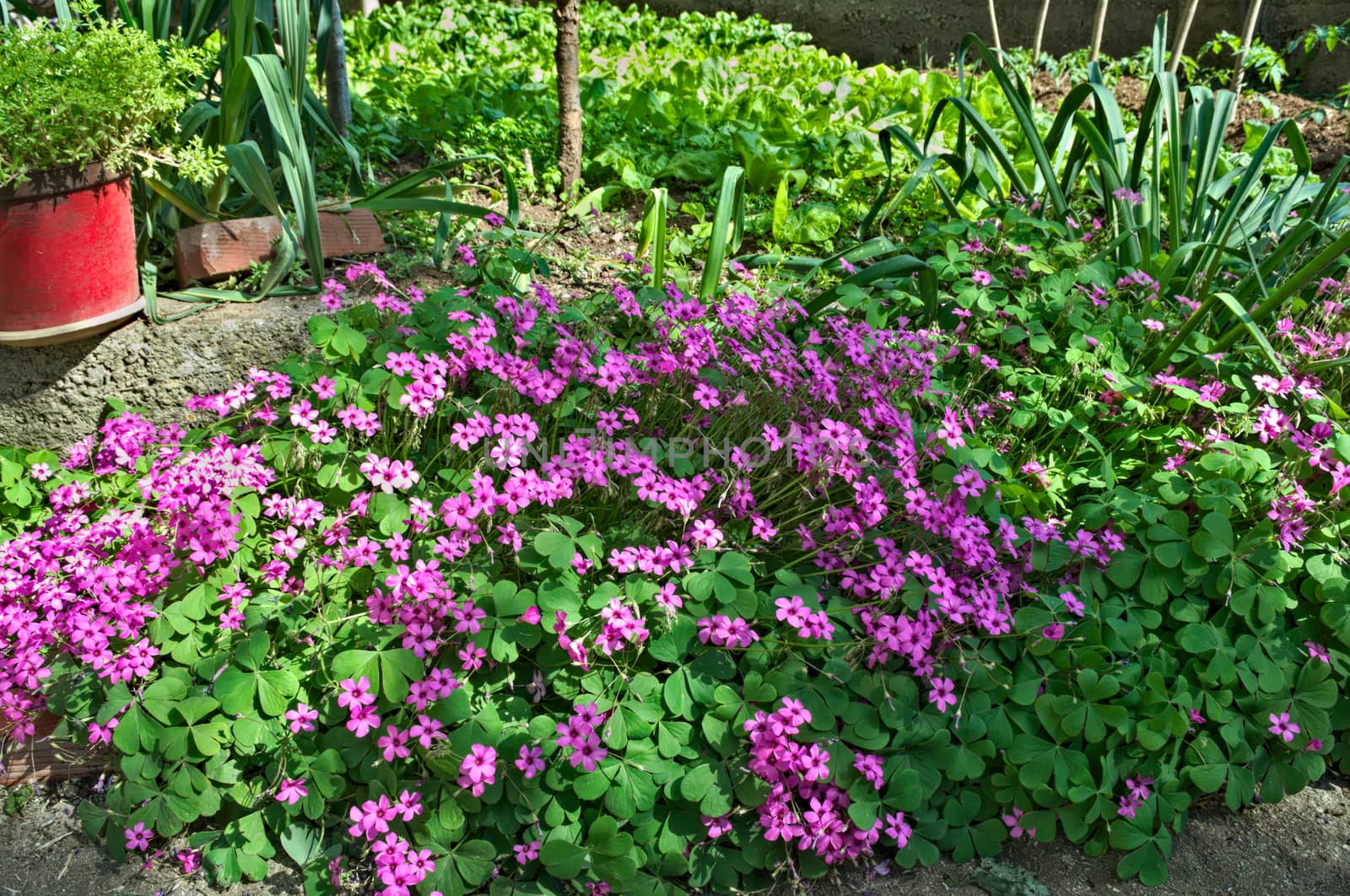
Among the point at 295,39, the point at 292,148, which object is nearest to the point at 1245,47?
the point at 295,39

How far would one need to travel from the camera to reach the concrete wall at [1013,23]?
5.93 metres

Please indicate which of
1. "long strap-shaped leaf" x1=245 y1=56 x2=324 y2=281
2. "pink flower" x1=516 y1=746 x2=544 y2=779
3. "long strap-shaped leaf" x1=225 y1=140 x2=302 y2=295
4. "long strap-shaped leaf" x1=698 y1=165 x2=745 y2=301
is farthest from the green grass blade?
"pink flower" x1=516 y1=746 x2=544 y2=779

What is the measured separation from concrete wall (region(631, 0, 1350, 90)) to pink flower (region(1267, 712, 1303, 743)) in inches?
200

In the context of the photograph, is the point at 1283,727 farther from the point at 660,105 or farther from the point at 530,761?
the point at 660,105

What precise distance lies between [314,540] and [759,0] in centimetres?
602

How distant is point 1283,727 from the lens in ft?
7.04

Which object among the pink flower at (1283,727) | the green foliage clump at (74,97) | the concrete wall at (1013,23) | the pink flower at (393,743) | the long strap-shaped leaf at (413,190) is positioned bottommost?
the pink flower at (1283,727)

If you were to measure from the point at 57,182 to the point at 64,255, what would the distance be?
17cm

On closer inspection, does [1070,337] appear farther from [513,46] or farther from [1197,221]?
[513,46]

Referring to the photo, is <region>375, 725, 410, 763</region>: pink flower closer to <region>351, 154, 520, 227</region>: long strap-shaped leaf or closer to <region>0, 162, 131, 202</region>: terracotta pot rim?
<region>0, 162, 131, 202</region>: terracotta pot rim

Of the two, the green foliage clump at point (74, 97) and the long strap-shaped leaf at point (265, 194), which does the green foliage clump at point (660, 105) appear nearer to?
the long strap-shaped leaf at point (265, 194)

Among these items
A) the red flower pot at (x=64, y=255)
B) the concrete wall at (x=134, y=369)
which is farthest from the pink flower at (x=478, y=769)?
the red flower pot at (x=64, y=255)

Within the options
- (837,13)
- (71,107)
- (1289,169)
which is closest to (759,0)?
(837,13)

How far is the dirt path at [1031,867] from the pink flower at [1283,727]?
23 cm
